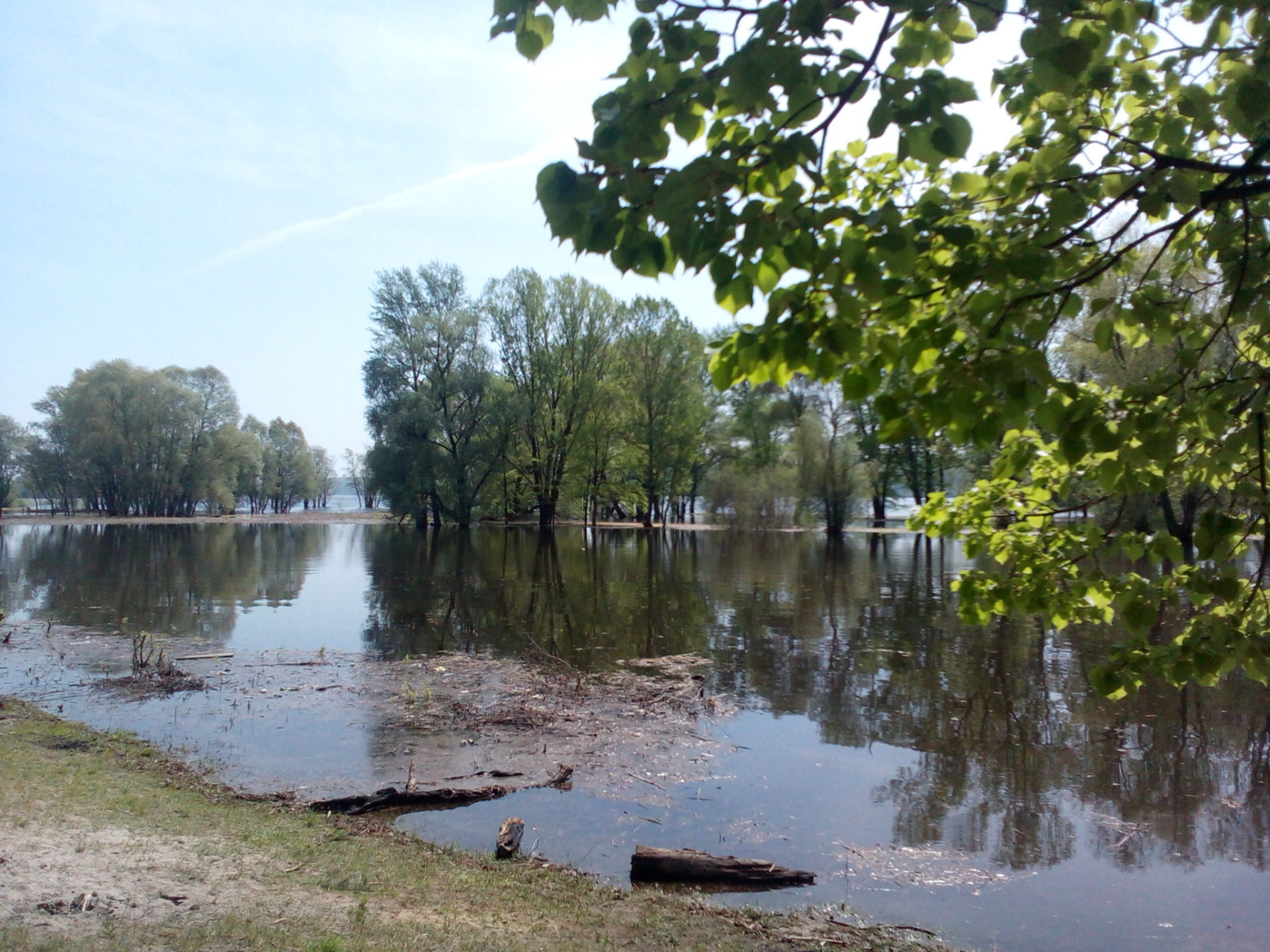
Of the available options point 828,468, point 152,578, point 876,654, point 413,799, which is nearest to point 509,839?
point 413,799

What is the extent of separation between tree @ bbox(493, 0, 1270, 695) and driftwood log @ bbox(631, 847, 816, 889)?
2.86 metres

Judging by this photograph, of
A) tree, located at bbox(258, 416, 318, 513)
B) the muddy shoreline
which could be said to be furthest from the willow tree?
tree, located at bbox(258, 416, 318, 513)

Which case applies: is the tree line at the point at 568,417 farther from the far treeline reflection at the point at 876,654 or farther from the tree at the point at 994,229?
the tree at the point at 994,229

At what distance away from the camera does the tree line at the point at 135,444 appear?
67188mm

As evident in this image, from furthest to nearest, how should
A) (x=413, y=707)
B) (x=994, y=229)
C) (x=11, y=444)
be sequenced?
(x=11, y=444)
(x=413, y=707)
(x=994, y=229)

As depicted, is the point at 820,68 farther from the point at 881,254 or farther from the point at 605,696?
the point at 605,696

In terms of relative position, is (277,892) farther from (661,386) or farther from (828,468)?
(661,386)

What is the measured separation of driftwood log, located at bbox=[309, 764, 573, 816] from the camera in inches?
260

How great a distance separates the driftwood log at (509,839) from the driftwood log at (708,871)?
850 millimetres

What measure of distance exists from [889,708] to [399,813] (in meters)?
6.07

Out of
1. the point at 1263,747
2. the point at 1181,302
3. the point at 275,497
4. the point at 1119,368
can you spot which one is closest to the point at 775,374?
the point at 1181,302

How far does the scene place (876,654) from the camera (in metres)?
13.2

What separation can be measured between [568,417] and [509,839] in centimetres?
4767

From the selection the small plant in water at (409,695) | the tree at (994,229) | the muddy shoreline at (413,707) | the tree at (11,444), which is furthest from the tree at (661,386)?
the tree at (11,444)
